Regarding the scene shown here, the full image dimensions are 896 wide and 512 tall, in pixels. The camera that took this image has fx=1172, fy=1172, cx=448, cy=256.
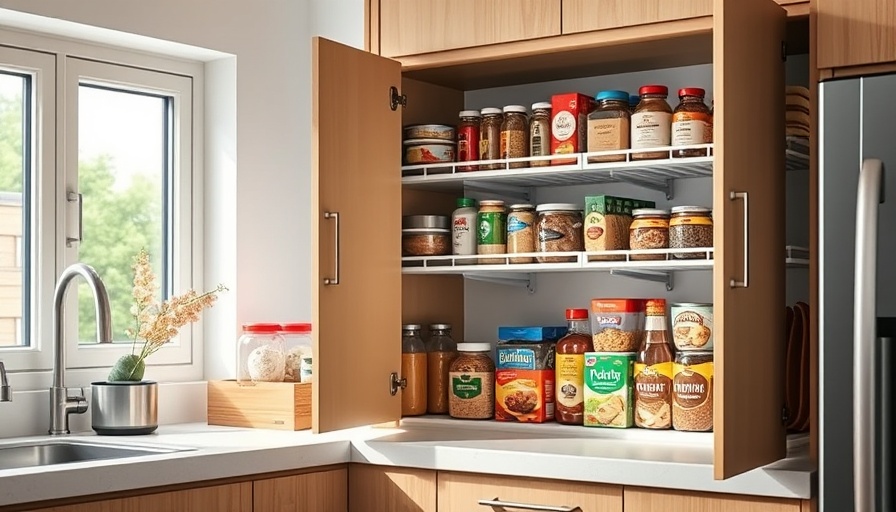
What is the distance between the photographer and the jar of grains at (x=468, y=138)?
2811 mm

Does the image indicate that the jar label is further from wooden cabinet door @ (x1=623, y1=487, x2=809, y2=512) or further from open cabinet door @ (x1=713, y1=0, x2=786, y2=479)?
wooden cabinet door @ (x1=623, y1=487, x2=809, y2=512)

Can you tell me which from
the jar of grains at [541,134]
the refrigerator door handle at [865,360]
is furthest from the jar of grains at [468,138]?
the refrigerator door handle at [865,360]

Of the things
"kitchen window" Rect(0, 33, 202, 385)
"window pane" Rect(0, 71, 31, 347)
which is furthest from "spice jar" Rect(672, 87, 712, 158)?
"window pane" Rect(0, 71, 31, 347)

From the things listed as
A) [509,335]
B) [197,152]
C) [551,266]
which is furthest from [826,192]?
[197,152]

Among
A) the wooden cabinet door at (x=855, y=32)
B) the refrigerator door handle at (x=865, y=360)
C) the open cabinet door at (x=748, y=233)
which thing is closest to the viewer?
the refrigerator door handle at (x=865, y=360)

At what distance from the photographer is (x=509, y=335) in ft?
9.11

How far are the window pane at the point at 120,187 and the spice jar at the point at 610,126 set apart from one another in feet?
3.98

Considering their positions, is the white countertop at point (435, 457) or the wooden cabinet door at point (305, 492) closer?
the white countertop at point (435, 457)

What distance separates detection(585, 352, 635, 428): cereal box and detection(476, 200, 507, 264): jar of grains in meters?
0.35

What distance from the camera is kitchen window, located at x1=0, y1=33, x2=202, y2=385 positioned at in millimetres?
2791

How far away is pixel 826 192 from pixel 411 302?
4.19 feet

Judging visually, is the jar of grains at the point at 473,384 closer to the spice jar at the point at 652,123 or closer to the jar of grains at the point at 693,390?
Result: the jar of grains at the point at 693,390

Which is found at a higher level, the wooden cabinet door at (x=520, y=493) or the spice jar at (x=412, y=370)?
the spice jar at (x=412, y=370)

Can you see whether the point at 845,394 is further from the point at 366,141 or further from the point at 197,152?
the point at 197,152
